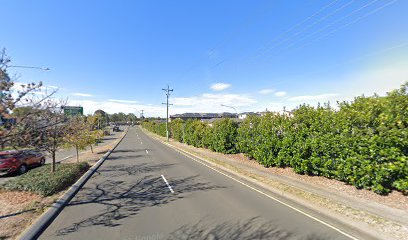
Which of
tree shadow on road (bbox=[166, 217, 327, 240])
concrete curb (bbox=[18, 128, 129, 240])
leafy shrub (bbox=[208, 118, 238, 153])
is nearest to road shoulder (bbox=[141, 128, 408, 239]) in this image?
tree shadow on road (bbox=[166, 217, 327, 240])

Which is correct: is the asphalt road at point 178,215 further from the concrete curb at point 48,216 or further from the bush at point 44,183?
the bush at point 44,183

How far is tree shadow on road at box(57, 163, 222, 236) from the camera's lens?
18.4 feet

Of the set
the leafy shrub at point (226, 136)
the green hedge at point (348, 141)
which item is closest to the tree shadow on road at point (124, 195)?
the green hedge at point (348, 141)

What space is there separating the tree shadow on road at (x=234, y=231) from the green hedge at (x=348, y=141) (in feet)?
13.1

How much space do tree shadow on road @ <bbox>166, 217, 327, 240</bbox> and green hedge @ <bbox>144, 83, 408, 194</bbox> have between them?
4.00 meters

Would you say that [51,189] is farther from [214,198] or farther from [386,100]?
[386,100]

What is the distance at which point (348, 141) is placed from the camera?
7816 millimetres

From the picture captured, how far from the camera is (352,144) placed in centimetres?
774

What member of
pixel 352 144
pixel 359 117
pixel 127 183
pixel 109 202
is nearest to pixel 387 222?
pixel 352 144

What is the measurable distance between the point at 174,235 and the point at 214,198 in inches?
111

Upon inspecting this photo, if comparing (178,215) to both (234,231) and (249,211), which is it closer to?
(234,231)

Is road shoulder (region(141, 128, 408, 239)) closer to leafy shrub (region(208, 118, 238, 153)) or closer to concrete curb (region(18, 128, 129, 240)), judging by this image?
concrete curb (region(18, 128, 129, 240))

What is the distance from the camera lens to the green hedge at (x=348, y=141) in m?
6.61

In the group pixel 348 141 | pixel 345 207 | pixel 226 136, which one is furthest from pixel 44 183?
pixel 226 136
